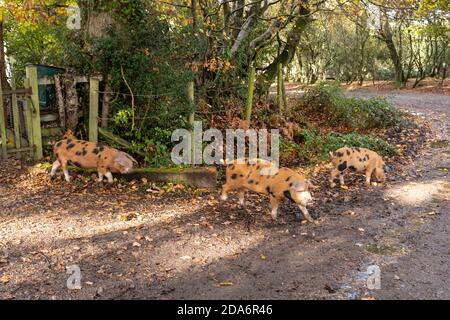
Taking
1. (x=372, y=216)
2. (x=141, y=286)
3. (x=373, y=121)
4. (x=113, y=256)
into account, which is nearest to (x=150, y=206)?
(x=113, y=256)

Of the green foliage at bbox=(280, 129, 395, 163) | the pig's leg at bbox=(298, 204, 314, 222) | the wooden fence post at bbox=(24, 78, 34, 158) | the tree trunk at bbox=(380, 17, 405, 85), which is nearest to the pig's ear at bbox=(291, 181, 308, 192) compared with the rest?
the pig's leg at bbox=(298, 204, 314, 222)

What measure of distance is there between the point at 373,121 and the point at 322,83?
7.42ft

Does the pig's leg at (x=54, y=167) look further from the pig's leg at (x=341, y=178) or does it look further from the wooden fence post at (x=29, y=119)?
the pig's leg at (x=341, y=178)

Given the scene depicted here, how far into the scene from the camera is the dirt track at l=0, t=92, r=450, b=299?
5.02 metres

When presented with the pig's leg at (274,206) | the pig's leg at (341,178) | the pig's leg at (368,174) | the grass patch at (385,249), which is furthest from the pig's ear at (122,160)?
the pig's leg at (368,174)

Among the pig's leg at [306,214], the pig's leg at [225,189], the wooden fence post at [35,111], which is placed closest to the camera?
the pig's leg at [306,214]

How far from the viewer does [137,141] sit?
959cm

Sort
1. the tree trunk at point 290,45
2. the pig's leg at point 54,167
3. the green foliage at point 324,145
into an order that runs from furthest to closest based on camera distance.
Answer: the tree trunk at point 290,45 < the green foliage at point 324,145 < the pig's leg at point 54,167

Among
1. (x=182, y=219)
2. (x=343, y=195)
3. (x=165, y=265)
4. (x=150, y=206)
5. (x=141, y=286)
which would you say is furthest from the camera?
(x=343, y=195)

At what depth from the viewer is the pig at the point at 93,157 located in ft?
27.1

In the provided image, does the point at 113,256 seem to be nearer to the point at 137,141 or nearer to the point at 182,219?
the point at 182,219

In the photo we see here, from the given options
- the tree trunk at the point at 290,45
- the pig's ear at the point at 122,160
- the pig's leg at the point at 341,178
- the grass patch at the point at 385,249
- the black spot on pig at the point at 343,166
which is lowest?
the grass patch at the point at 385,249

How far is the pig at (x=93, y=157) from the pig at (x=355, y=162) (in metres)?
3.94

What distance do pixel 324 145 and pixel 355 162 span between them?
2.82 metres
